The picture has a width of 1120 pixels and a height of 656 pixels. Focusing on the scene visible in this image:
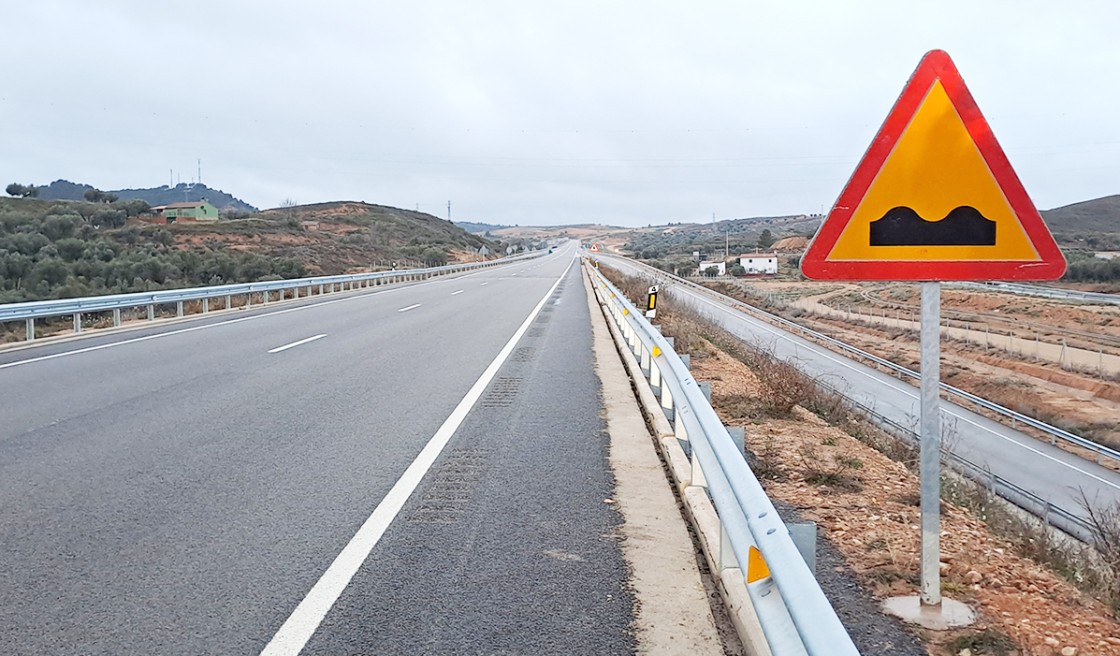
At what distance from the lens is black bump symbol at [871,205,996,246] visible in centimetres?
367

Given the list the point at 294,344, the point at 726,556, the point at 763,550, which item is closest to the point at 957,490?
the point at 726,556

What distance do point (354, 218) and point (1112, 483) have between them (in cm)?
10669

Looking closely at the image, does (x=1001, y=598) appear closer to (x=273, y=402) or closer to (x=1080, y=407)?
(x=273, y=402)

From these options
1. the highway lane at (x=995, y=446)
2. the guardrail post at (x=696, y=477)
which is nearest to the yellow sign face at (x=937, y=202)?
the guardrail post at (x=696, y=477)

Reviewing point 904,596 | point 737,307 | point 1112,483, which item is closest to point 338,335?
point 904,596

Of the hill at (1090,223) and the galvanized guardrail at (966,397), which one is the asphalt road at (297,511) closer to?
the galvanized guardrail at (966,397)

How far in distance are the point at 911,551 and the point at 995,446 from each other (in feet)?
81.8

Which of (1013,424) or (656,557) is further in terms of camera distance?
(1013,424)

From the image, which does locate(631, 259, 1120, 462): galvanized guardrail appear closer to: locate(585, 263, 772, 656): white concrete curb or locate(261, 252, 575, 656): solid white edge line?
locate(585, 263, 772, 656): white concrete curb

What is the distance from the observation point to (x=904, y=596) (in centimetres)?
426

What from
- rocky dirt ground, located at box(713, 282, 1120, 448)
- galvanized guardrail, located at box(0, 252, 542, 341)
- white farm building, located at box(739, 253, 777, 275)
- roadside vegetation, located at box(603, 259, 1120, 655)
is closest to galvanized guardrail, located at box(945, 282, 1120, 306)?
rocky dirt ground, located at box(713, 282, 1120, 448)

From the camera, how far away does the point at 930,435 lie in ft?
11.9

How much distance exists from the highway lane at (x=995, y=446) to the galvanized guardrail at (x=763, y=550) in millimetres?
10928

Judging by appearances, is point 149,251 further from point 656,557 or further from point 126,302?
point 656,557
